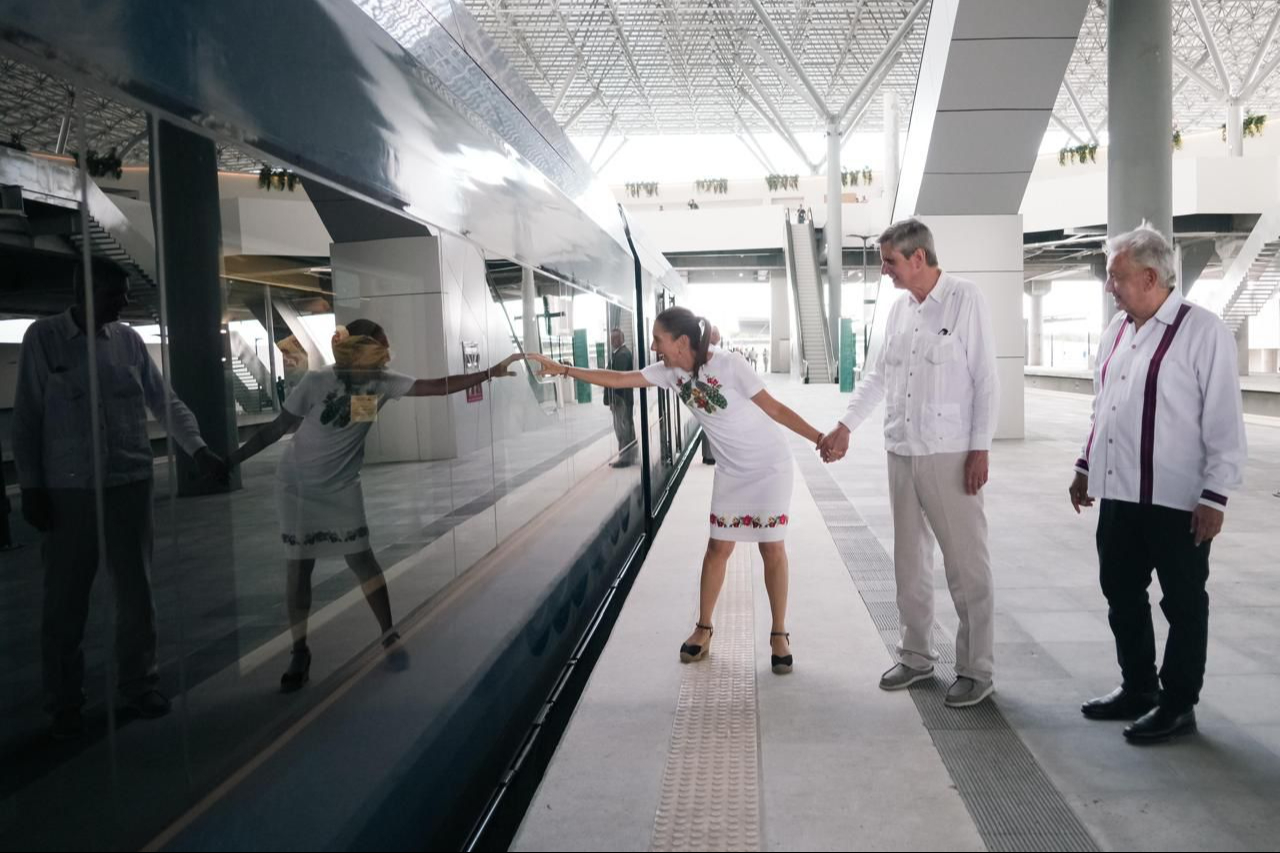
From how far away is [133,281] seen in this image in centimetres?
192

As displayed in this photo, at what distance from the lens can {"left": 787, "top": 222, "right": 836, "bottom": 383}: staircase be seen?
36.4m

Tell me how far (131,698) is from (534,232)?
348 centimetres

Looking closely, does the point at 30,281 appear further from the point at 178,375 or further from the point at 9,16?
the point at 9,16

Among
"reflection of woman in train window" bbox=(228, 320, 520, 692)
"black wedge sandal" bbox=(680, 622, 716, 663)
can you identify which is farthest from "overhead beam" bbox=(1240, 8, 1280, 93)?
"reflection of woman in train window" bbox=(228, 320, 520, 692)

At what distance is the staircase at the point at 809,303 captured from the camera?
36.4 metres

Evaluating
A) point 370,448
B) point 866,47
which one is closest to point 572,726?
point 370,448

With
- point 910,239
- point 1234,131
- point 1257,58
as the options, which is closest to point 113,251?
point 910,239

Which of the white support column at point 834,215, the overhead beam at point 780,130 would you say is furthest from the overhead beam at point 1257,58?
the overhead beam at point 780,130

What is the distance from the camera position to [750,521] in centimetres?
396

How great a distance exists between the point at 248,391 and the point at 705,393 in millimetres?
2053

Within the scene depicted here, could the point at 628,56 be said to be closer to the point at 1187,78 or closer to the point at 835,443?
the point at 1187,78

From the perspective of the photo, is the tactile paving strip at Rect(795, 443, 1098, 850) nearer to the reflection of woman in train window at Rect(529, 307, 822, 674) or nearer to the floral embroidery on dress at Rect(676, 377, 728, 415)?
the reflection of woman in train window at Rect(529, 307, 822, 674)

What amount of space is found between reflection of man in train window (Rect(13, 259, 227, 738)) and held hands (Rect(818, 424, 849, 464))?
2757mm

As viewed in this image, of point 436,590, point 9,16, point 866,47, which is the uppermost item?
point 866,47
